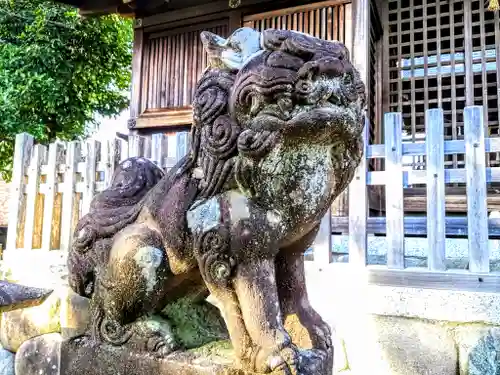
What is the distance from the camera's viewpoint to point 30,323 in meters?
2.53

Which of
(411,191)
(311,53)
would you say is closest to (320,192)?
(311,53)

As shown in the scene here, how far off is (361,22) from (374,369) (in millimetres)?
3667

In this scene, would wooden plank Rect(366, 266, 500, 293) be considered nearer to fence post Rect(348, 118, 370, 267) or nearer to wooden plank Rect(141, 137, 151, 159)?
fence post Rect(348, 118, 370, 267)

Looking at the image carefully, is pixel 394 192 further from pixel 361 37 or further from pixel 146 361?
pixel 361 37

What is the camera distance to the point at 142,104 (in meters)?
6.36

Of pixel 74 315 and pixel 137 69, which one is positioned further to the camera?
pixel 137 69

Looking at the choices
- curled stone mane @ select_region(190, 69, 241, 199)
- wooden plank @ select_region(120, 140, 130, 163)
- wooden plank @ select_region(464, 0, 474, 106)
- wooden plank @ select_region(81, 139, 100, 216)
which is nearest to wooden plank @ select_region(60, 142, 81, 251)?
wooden plank @ select_region(81, 139, 100, 216)

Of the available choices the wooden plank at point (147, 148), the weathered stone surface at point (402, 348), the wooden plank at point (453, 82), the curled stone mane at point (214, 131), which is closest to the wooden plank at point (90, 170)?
the wooden plank at point (147, 148)

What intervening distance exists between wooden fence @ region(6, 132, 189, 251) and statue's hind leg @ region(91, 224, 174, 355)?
213 cm

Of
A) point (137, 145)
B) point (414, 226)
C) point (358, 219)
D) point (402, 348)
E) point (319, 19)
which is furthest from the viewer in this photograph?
point (319, 19)

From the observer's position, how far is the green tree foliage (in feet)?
22.3

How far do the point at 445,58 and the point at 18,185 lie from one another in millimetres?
5385

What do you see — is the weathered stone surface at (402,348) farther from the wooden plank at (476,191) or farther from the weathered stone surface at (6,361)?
the weathered stone surface at (6,361)

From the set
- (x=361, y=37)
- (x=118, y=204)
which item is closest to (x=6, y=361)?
(x=118, y=204)
